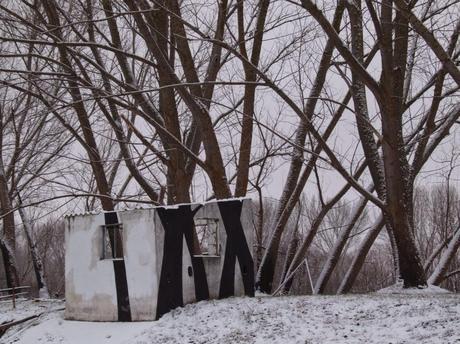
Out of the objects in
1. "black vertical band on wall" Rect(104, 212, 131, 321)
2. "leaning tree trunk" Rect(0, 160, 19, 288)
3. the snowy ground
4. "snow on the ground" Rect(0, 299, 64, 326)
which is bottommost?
the snowy ground

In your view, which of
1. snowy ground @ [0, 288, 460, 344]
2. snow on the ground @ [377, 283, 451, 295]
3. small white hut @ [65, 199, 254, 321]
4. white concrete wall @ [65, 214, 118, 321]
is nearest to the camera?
snowy ground @ [0, 288, 460, 344]

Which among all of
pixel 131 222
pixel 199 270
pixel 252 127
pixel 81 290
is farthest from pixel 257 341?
pixel 252 127

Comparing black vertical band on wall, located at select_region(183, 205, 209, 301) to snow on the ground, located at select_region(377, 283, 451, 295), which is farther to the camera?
black vertical band on wall, located at select_region(183, 205, 209, 301)

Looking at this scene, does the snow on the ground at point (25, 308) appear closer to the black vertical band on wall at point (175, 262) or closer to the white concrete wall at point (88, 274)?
the white concrete wall at point (88, 274)

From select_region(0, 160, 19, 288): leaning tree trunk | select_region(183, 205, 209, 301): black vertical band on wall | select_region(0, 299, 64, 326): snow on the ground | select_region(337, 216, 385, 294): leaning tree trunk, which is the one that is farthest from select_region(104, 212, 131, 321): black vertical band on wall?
select_region(0, 160, 19, 288): leaning tree trunk

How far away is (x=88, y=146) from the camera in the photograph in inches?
663

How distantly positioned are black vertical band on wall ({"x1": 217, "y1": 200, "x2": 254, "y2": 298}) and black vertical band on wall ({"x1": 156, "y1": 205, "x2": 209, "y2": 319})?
1.83 feet

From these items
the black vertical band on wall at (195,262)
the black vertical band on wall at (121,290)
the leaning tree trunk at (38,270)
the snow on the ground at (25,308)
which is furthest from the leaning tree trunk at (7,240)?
the black vertical band on wall at (195,262)

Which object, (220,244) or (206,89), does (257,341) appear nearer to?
(220,244)

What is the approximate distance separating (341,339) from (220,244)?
4.54 metres

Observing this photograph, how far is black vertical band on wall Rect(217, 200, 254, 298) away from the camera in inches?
478

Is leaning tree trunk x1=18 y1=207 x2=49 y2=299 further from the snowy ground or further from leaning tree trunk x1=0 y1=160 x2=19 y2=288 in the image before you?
the snowy ground

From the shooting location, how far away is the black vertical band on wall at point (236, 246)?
12148 mm

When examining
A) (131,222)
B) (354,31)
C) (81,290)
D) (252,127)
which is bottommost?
(81,290)
